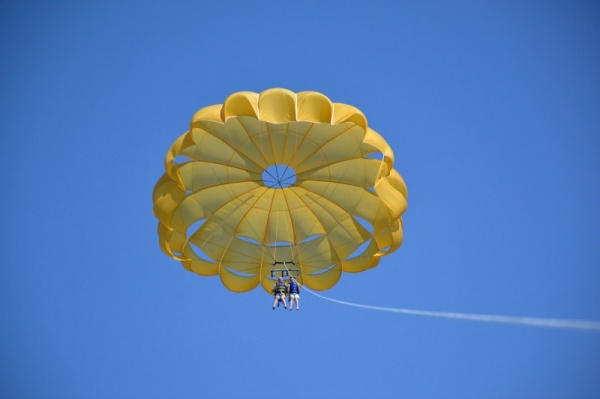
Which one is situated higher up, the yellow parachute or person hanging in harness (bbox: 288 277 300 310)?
the yellow parachute

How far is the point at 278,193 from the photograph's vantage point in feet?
65.3

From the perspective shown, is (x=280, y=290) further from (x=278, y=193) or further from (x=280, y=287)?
(x=278, y=193)

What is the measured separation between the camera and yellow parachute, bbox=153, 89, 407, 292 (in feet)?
57.8

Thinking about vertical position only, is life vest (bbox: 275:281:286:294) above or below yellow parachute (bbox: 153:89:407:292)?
below

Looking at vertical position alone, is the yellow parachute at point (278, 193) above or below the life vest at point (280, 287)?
above

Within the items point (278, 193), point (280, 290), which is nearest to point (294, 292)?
point (280, 290)

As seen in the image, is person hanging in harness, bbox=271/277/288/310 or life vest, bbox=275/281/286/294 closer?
person hanging in harness, bbox=271/277/288/310

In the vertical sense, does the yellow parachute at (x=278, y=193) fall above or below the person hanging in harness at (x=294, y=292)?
above

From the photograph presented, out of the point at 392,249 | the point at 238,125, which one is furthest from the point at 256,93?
the point at 392,249

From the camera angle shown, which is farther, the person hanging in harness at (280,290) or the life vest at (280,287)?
the life vest at (280,287)

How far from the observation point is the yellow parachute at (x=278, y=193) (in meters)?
17.6

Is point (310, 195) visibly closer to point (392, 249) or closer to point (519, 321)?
point (392, 249)

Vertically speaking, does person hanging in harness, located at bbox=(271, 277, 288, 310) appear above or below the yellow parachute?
below

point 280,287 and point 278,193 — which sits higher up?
point 278,193
